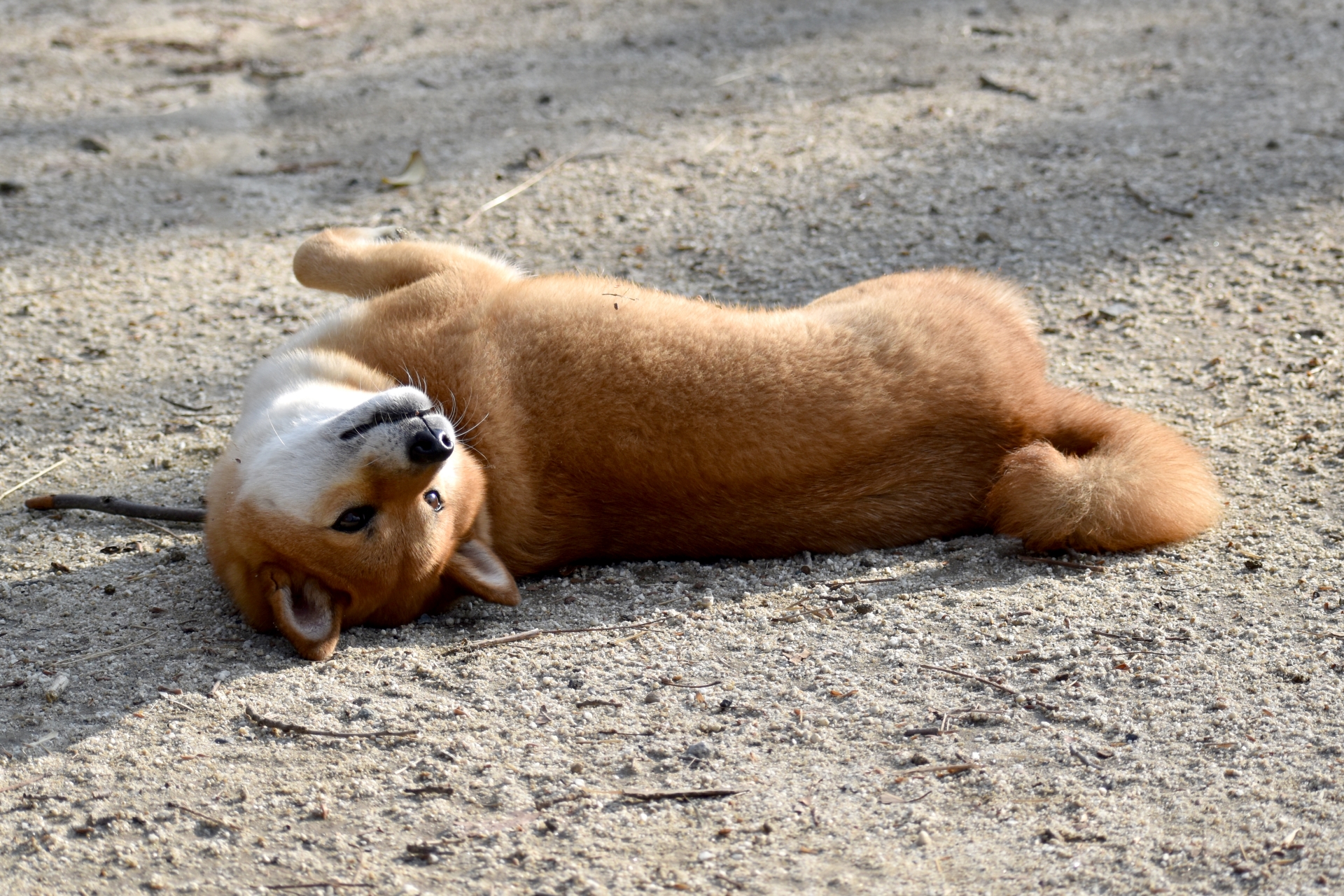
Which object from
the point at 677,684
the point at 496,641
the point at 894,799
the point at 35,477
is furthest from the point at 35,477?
the point at 894,799

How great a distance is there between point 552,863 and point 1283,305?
4.93 meters

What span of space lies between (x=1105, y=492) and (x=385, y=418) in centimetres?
252

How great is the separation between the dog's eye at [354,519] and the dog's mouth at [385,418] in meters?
0.24

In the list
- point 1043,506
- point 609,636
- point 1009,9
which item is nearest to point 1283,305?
point 1043,506

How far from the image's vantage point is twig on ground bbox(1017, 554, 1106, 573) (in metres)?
4.47

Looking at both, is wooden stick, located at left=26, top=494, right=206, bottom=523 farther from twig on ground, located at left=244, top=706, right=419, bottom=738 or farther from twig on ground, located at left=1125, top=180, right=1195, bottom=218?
twig on ground, located at left=1125, top=180, right=1195, bottom=218

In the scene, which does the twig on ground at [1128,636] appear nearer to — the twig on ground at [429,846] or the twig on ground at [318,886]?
the twig on ground at [429,846]

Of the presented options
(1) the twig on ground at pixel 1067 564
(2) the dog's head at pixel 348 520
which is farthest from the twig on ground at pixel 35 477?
(1) the twig on ground at pixel 1067 564

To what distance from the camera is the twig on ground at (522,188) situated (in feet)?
24.1

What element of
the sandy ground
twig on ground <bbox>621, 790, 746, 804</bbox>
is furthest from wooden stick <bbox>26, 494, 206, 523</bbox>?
twig on ground <bbox>621, 790, 746, 804</bbox>

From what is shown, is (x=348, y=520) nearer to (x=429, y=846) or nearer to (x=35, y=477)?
(x=429, y=846)

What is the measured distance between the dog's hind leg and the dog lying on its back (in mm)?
294

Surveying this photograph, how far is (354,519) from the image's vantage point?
4137 mm

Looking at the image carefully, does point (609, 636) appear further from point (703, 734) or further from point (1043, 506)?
point (1043, 506)
